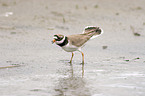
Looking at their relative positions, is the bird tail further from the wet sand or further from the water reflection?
the water reflection

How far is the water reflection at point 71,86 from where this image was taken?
5.53m

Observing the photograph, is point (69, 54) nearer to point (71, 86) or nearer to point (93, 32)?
point (93, 32)

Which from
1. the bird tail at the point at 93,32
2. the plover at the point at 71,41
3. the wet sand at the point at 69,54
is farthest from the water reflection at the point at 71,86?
the bird tail at the point at 93,32

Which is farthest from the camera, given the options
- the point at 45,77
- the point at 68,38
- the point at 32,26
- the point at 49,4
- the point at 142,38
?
the point at 49,4

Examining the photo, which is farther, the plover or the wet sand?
the plover

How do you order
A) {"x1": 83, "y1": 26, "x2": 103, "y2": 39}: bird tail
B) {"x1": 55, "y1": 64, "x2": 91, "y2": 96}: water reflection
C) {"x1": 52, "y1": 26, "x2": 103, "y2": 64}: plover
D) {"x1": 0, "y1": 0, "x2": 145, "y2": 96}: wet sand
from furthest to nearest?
{"x1": 83, "y1": 26, "x2": 103, "y2": 39}: bird tail
{"x1": 52, "y1": 26, "x2": 103, "y2": 64}: plover
{"x1": 0, "y1": 0, "x2": 145, "y2": 96}: wet sand
{"x1": 55, "y1": 64, "x2": 91, "y2": 96}: water reflection

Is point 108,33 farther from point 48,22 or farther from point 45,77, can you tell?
point 45,77

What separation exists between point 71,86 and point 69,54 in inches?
113

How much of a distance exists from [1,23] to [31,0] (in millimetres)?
3399

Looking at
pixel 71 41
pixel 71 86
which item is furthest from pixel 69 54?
pixel 71 86

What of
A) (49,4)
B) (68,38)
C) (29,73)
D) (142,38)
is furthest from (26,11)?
(29,73)

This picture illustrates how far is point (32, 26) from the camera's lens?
11.6 m

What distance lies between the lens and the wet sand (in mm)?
5957

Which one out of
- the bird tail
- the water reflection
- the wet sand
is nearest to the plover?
the bird tail
